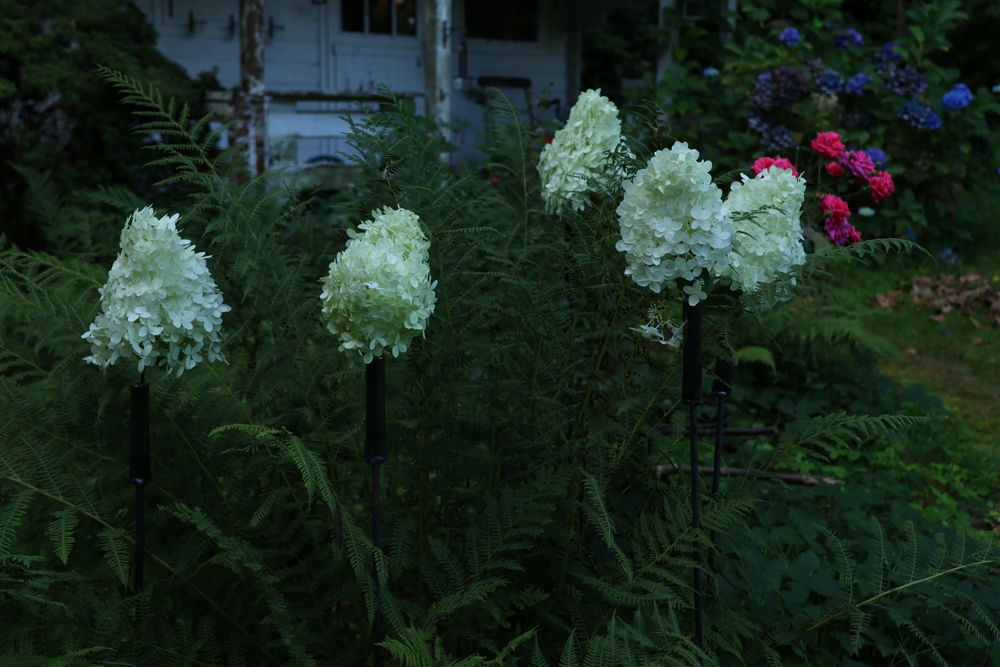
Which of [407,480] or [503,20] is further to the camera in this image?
[503,20]

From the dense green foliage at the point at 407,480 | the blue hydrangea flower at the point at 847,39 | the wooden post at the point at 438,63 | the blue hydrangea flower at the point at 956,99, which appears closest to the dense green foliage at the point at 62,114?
the wooden post at the point at 438,63

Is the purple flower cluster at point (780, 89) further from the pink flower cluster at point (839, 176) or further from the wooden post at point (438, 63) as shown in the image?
the wooden post at point (438, 63)

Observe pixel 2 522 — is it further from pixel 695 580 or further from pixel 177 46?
pixel 177 46

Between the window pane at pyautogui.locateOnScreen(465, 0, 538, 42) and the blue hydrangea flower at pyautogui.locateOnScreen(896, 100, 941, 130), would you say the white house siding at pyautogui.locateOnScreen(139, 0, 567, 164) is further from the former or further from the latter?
the blue hydrangea flower at pyautogui.locateOnScreen(896, 100, 941, 130)

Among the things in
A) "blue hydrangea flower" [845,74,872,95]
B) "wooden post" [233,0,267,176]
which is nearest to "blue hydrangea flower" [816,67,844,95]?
"blue hydrangea flower" [845,74,872,95]

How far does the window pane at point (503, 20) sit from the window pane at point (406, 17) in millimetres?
893

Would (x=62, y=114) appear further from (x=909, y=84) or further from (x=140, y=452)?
(x=909, y=84)

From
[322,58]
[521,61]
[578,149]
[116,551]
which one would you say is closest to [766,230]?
[578,149]

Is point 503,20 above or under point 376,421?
above

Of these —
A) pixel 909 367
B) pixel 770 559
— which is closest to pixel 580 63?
pixel 909 367

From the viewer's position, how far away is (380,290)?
3.99ft

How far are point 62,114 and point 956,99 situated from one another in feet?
19.6

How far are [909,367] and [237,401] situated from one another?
13.0 feet

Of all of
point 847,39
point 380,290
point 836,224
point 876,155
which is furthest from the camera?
point 847,39
